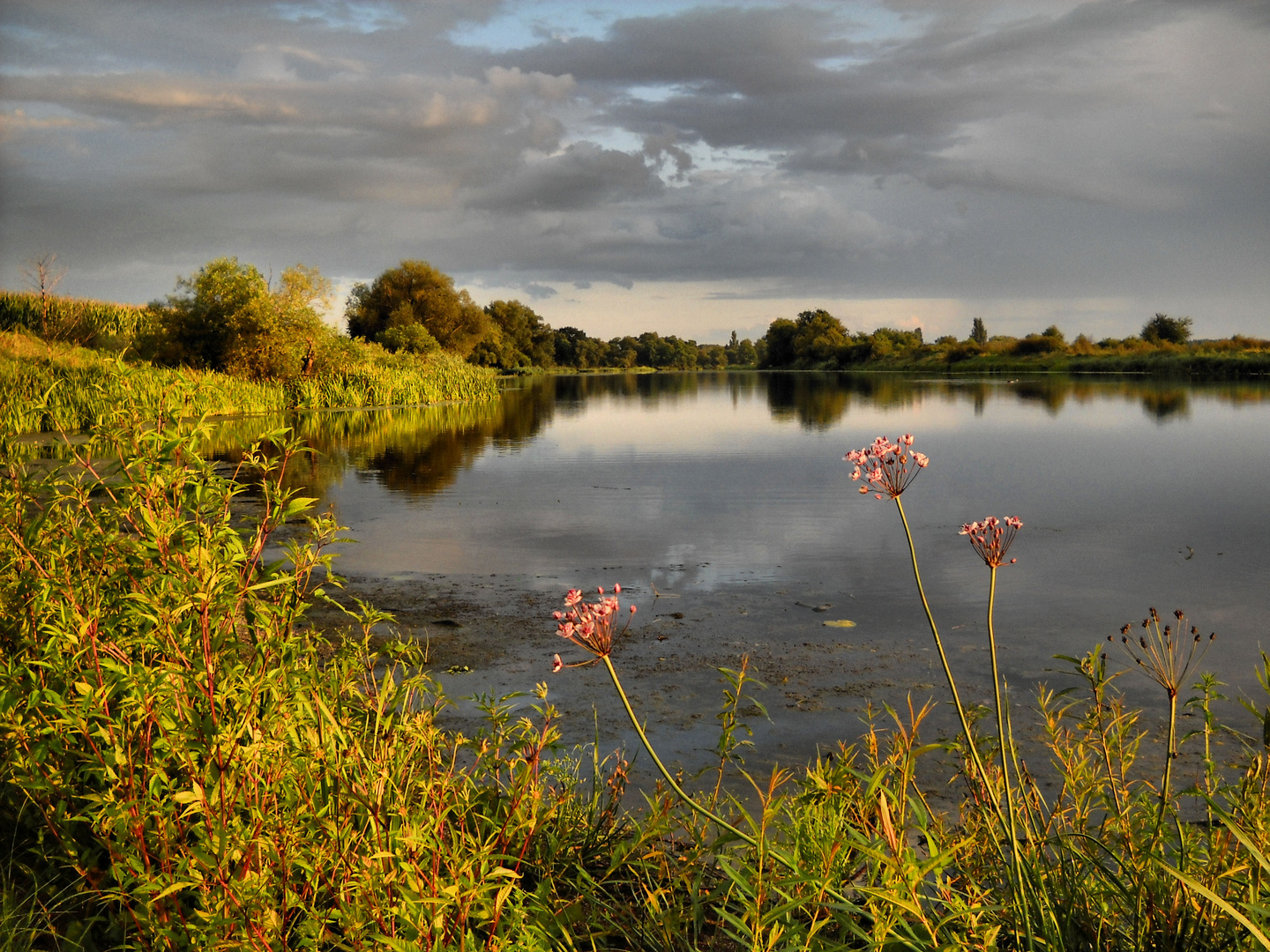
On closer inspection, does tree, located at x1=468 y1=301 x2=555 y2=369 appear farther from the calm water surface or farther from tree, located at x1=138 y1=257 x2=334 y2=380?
the calm water surface

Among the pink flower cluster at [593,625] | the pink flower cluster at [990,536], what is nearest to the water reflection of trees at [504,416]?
the pink flower cluster at [593,625]

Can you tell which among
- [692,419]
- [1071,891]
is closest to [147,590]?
[1071,891]

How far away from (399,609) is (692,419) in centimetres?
2500

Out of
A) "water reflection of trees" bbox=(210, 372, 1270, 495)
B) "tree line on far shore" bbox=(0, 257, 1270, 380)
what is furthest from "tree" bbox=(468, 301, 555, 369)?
"water reflection of trees" bbox=(210, 372, 1270, 495)

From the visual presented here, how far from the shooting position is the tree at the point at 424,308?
7694 cm

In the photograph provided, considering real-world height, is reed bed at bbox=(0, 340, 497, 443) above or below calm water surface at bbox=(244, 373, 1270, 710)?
above

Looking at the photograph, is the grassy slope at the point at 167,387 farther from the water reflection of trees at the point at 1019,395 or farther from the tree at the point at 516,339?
the tree at the point at 516,339

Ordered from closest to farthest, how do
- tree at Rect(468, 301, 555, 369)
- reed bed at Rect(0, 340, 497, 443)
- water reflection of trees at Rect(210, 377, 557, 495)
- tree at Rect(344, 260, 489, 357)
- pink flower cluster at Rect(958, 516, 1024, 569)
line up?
pink flower cluster at Rect(958, 516, 1024, 569)
reed bed at Rect(0, 340, 497, 443)
water reflection of trees at Rect(210, 377, 557, 495)
tree at Rect(344, 260, 489, 357)
tree at Rect(468, 301, 555, 369)

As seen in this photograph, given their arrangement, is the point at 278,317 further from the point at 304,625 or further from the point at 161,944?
the point at 161,944

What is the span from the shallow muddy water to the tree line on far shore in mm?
4132

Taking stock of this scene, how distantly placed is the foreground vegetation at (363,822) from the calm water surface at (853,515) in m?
3.98

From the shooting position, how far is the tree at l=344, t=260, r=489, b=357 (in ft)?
252

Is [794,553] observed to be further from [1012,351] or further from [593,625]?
[1012,351]

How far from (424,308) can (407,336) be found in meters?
11.7
